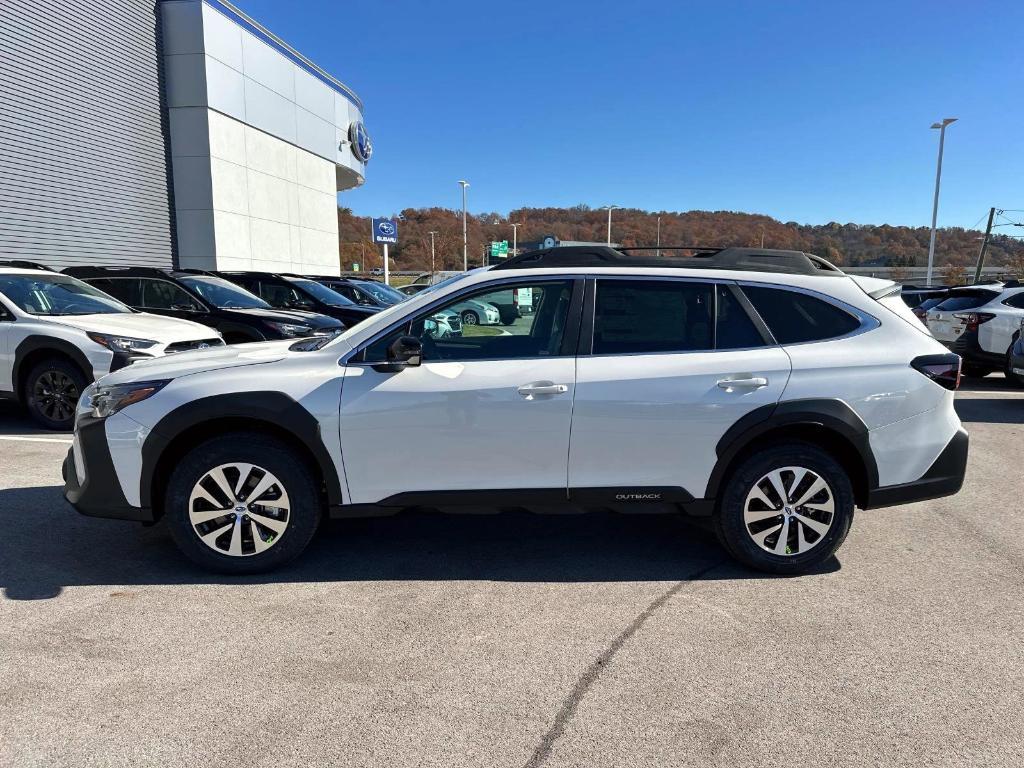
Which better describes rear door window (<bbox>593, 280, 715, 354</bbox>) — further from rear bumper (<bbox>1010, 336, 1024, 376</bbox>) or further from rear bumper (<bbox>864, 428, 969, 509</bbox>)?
rear bumper (<bbox>1010, 336, 1024, 376</bbox>)

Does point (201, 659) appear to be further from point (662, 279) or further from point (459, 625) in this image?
point (662, 279)

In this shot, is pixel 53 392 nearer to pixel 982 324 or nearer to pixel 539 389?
pixel 539 389

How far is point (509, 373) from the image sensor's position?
3.61 metres

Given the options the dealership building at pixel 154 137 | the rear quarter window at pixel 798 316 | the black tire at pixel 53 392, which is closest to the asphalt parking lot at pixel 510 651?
the rear quarter window at pixel 798 316

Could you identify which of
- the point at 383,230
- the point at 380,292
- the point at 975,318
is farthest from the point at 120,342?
the point at 383,230

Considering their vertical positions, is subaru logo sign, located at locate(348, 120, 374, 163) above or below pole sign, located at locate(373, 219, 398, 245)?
above

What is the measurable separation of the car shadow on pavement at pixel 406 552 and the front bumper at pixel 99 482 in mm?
385

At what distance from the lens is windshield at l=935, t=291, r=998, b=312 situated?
10.7m

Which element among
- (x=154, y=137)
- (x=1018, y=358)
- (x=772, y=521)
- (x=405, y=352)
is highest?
(x=154, y=137)

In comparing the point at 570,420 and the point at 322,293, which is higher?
the point at 322,293

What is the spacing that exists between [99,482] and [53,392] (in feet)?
14.7

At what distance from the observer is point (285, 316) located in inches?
375

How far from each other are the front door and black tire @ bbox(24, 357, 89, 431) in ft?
16.6

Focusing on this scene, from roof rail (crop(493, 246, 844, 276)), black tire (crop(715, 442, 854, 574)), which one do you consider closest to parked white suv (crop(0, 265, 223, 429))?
roof rail (crop(493, 246, 844, 276))
